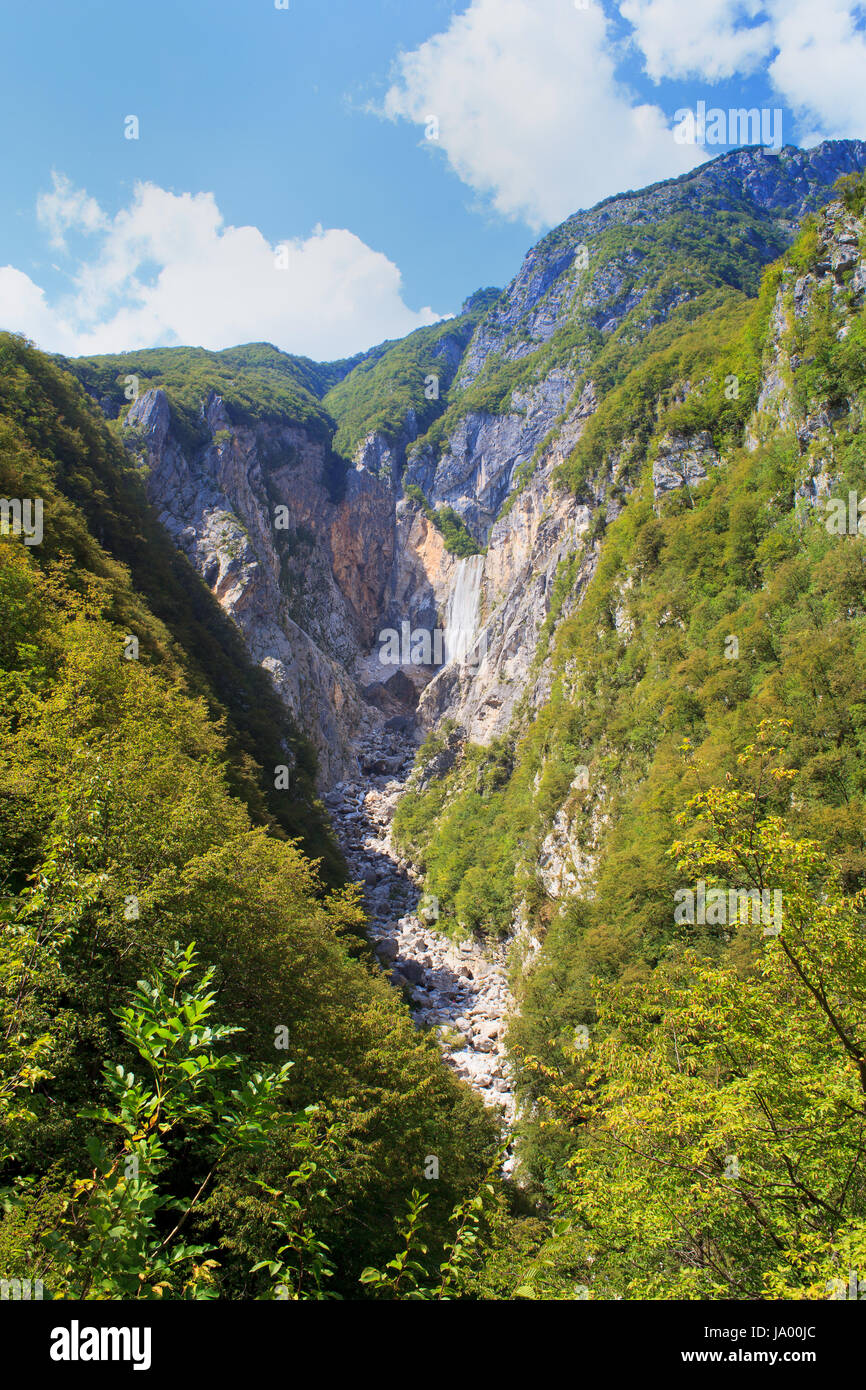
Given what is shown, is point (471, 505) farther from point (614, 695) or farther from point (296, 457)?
point (614, 695)

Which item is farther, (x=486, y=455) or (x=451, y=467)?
(x=451, y=467)

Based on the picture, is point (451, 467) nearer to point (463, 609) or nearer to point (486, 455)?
point (486, 455)

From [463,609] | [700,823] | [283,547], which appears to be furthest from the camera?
[463,609]

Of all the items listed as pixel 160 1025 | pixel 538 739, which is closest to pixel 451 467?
pixel 538 739

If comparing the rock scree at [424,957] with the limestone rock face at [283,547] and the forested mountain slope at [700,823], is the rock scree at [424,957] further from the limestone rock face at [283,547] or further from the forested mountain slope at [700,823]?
the limestone rock face at [283,547]

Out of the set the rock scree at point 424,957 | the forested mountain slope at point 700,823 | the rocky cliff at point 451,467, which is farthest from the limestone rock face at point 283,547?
the forested mountain slope at point 700,823

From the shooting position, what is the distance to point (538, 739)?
183 ft

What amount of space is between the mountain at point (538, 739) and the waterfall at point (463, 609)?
692 millimetres

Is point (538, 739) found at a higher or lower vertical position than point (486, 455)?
lower

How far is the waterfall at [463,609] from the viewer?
88250mm

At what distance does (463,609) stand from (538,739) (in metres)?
40.0

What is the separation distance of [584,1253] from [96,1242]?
10.4 m

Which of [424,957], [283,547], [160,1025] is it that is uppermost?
[283,547]

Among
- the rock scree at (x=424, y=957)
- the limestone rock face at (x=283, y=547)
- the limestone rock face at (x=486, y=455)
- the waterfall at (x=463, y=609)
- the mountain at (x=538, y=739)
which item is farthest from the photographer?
the limestone rock face at (x=486, y=455)
